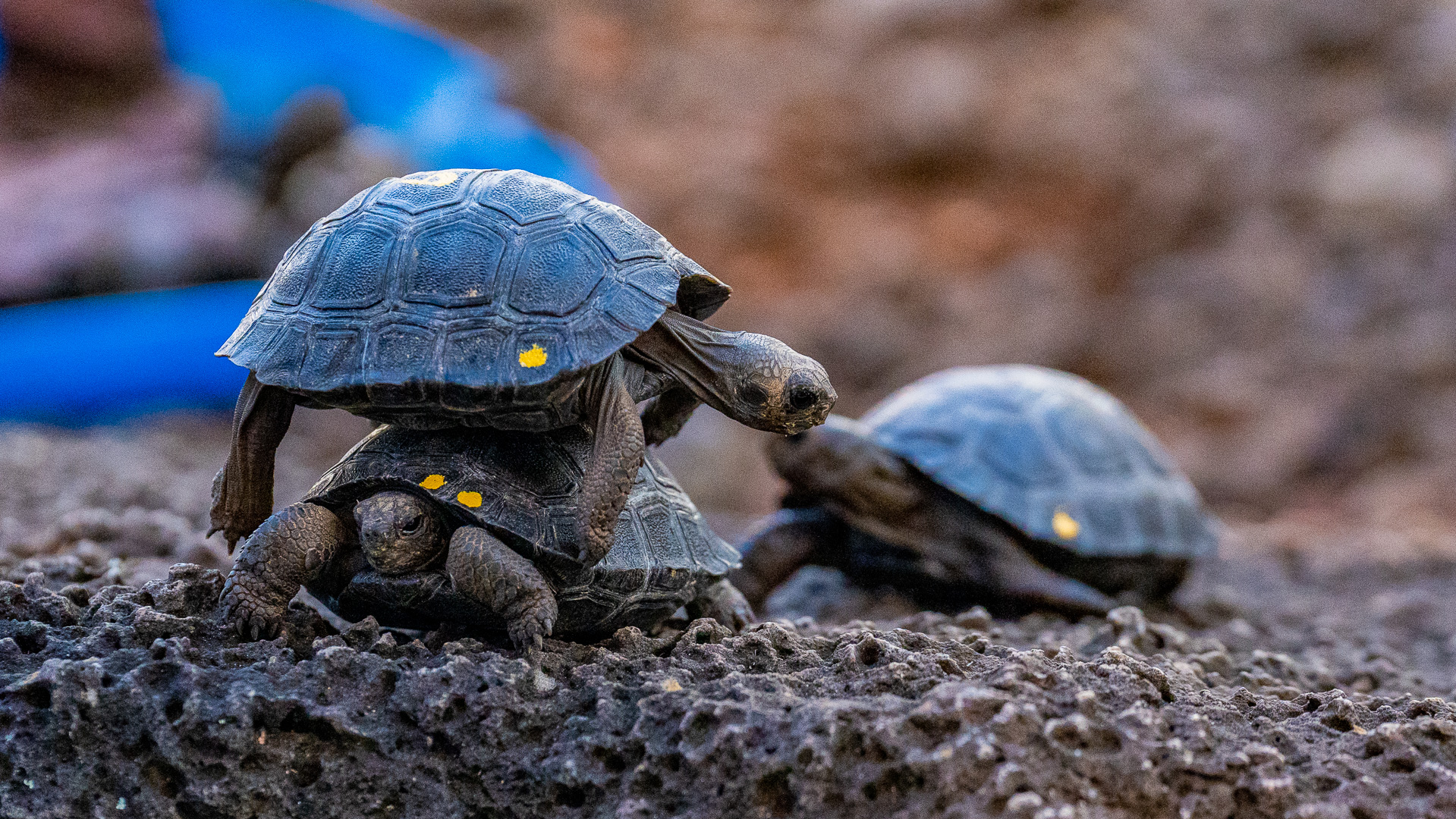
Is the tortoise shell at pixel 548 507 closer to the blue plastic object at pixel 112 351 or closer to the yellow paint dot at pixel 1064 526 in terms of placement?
the yellow paint dot at pixel 1064 526

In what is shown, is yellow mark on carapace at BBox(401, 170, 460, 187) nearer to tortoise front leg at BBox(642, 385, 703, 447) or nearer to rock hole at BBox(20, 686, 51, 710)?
tortoise front leg at BBox(642, 385, 703, 447)

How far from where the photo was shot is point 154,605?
2543 mm

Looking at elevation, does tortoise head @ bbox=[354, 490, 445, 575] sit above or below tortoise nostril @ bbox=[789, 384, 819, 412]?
below

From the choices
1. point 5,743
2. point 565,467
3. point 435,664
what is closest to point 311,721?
point 435,664

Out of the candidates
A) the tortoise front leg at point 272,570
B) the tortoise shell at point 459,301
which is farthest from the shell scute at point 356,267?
the tortoise front leg at point 272,570

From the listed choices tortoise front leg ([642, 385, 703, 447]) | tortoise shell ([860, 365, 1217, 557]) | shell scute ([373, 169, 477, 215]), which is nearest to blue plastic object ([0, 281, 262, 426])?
tortoise shell ([860, 365, 1217, 557])

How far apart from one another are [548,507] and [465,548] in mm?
230

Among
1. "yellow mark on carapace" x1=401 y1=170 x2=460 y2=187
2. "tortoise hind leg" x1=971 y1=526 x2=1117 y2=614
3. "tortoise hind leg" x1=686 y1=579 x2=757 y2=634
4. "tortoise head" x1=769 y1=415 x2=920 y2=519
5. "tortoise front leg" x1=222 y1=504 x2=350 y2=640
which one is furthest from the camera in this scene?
"tortoise head" x1=769 y1=415 x2=920 y2=519

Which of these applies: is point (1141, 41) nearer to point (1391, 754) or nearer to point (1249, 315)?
point (1249, 315)

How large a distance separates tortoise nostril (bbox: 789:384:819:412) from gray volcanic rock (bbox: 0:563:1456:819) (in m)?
0.57

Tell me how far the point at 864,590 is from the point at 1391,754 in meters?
2.52

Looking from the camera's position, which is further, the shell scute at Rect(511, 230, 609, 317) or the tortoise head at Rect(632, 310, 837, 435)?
the tortoise head at Rect(632, 310, 837, 435)

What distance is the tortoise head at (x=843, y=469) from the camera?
434 centimetres

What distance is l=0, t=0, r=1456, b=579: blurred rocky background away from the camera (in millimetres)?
10555
